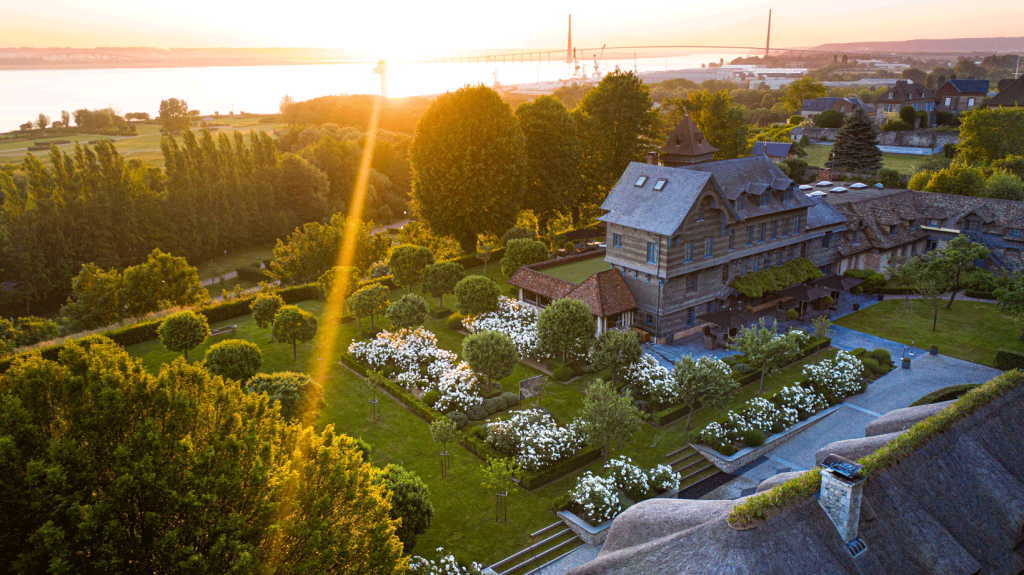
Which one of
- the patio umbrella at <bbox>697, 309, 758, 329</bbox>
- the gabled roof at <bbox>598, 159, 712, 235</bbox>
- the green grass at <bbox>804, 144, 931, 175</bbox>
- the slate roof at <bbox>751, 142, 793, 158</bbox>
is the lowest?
the patio umbrella at <bbox>697, 309, 758, 329</bbox>

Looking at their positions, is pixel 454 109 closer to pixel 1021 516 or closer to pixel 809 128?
pixel 1021 516

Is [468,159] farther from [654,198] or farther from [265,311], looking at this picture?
[265,311]

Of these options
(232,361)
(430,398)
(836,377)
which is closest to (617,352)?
(430,398)

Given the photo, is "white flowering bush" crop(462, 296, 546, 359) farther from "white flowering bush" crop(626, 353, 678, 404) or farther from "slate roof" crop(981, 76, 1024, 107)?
"slate roof" crop(981, 76, 1024, 107)

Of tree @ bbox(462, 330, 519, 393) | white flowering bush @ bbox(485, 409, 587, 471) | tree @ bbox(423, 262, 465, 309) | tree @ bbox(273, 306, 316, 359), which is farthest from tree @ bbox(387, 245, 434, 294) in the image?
white flowering bush @ bbox(485, 409, 587, 471)

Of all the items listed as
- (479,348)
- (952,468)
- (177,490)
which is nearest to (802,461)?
(952,468)

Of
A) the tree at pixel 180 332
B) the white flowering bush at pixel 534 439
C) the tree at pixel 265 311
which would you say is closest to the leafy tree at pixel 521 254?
the tree at pixel 265 311
